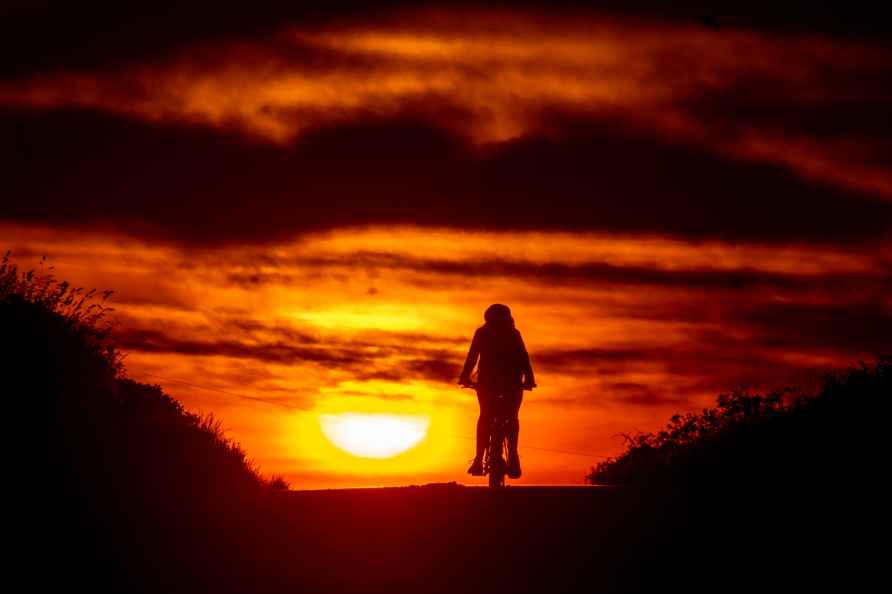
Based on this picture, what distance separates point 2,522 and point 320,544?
281 centimetres

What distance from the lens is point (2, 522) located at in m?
11.2

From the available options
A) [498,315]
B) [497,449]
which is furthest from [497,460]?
[498,315]

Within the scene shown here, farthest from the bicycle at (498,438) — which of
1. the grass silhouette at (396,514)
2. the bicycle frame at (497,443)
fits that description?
the grass silhouette at (396,514)

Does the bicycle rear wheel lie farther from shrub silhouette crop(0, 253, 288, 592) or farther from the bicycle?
shrub silhouette crop(0, 253, 288, 592)

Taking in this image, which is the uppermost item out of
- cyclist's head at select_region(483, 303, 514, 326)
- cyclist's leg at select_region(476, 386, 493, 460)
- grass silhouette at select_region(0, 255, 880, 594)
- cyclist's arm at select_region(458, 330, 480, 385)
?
cyclist's head at select_region(483, 303, 514, 326)

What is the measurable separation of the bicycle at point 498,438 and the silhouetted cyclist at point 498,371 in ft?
0.17

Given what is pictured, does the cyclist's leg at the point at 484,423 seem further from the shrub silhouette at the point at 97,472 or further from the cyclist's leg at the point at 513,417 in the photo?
the shrub silhouette at the point at 97,472

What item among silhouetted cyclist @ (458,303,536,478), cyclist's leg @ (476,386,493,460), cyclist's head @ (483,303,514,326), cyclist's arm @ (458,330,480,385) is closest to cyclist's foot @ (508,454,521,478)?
silhouetted cyclist @ (458,303,536,478)

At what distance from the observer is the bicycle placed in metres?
18.7

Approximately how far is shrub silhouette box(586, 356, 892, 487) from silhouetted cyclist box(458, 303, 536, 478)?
210 centimetres

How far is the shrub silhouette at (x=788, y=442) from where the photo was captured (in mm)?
14664

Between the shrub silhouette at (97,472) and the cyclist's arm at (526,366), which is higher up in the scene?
the cyclist's arm at (526,366)

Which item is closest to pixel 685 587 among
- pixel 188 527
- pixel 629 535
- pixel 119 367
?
pixel 629 535

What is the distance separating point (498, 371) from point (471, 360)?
16.5 inches
